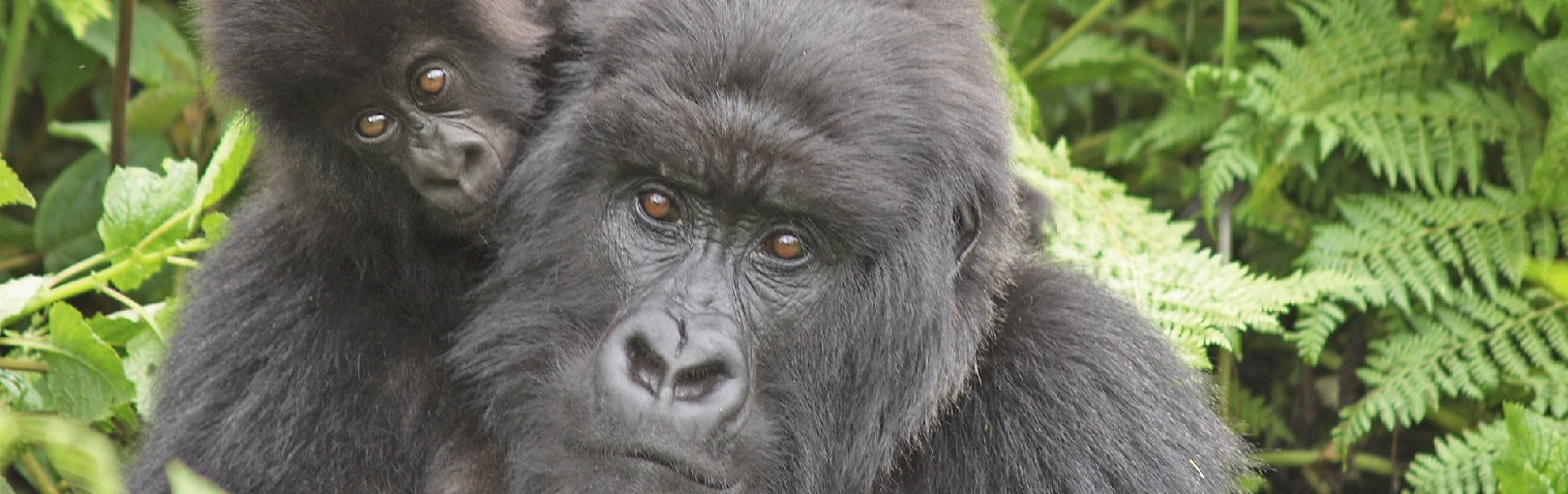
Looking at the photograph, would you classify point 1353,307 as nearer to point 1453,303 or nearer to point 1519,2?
point 1453,303

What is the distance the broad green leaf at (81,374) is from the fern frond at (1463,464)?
3.12 metres

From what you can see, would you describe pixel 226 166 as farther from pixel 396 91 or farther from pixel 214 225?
pixel 396 91

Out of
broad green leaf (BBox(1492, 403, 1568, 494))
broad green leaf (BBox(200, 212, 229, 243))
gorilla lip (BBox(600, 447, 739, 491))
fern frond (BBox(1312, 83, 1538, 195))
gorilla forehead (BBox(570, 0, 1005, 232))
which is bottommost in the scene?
broad green leaf (BBox(200, 212, 229, 243))

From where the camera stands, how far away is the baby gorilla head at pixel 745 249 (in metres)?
2.66

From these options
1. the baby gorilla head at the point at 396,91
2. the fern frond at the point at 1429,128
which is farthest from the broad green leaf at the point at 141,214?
the fern frond at the point at 1429,128

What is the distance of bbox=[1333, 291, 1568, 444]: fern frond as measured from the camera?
4148 mm

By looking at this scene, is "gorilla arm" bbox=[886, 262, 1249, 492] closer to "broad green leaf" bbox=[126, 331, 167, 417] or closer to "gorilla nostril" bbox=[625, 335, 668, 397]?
"gorilla nostril" bbox=[625, 335, 668, 397]

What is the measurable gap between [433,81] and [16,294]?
119cm

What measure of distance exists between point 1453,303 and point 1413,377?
0.28 meters

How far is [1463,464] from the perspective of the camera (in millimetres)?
3939

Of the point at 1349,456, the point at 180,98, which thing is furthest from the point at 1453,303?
the point at 180,98

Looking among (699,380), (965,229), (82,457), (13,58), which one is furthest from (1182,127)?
(82,457)

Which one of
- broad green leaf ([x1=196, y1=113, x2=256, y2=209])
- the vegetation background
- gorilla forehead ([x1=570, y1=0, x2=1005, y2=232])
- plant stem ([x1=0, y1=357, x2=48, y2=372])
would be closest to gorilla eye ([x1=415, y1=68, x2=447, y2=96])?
gorilla forehead ([x1=570, y1=0, x2=1005, y2=232])

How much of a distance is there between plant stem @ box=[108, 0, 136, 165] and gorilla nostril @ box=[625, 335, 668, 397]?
238 cm
